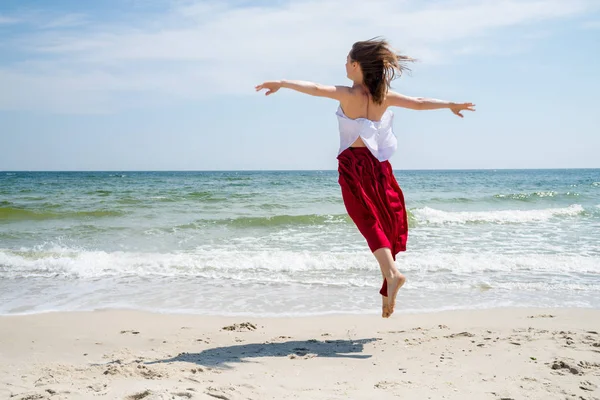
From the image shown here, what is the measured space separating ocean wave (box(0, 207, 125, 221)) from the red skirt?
1206 cm

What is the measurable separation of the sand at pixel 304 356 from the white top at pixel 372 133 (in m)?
1.49

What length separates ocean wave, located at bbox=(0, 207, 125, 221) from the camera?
14492mm

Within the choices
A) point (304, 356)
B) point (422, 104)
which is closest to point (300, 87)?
point (422, 104)

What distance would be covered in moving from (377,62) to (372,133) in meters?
0.52

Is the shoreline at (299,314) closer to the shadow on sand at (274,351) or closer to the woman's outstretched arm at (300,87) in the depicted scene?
the shadow on sand at (274,351)

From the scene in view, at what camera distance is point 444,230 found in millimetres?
11789

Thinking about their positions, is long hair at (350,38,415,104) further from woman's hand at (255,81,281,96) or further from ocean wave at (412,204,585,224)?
ocean wave at (412,204,585,224)

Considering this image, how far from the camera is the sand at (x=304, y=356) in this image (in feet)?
9.66

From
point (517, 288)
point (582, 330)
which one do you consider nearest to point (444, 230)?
point (517, 288)

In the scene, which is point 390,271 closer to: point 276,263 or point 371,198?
point 371,198

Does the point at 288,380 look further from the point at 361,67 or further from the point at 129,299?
the point at 129,299

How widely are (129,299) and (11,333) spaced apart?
1.52m

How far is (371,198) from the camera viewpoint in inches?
157

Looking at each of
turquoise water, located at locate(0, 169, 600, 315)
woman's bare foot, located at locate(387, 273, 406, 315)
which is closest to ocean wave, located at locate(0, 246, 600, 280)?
turquoise water, located at locate(0, 169, 600, 315)
